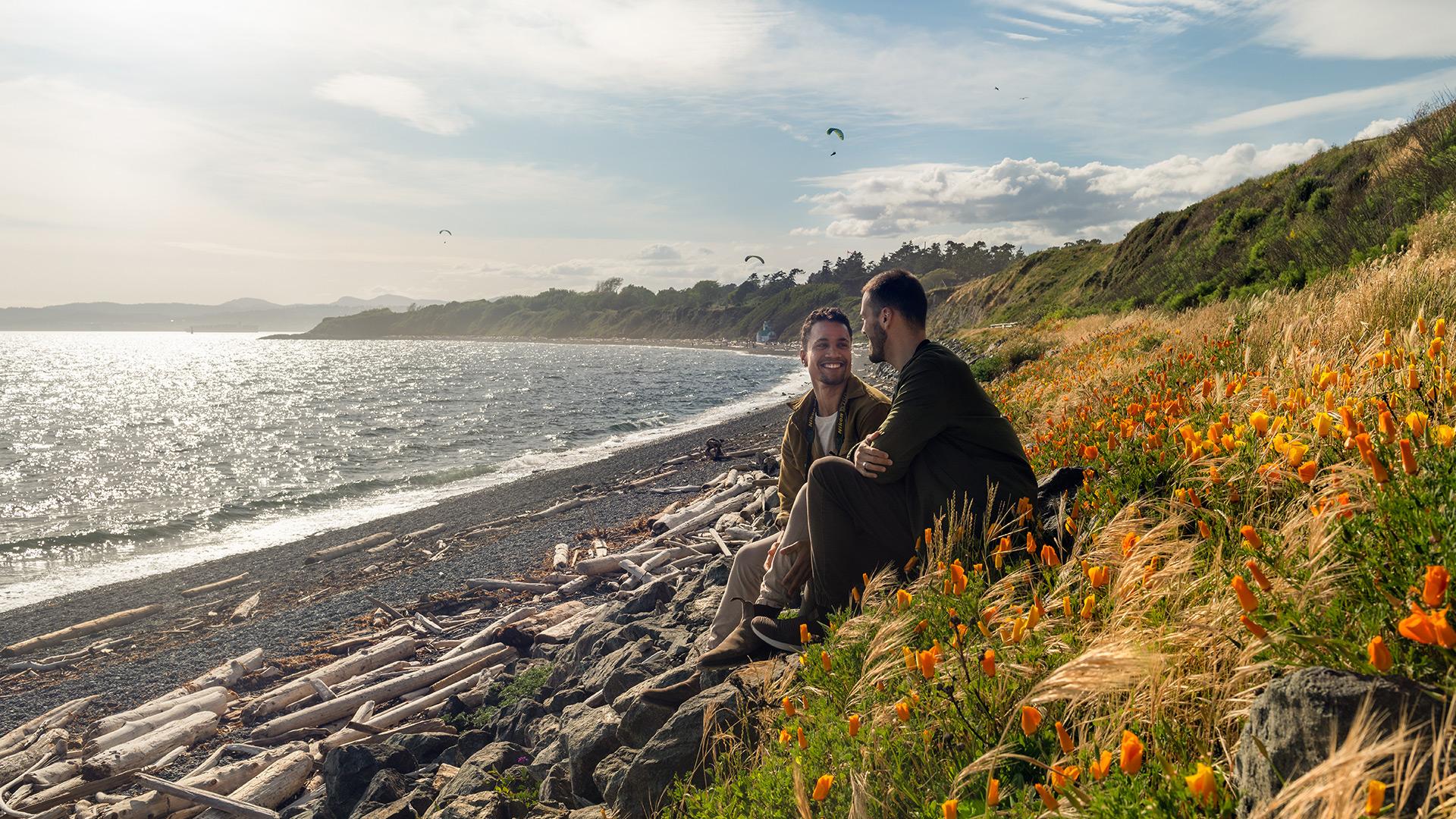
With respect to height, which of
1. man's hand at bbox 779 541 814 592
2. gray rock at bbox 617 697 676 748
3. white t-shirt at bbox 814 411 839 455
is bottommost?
gray rock at bbox 617 697 676 748

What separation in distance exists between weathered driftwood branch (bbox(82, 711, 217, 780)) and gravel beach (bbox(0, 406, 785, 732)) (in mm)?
1957

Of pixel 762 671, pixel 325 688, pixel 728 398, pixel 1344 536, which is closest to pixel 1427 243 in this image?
pixel 1344 536

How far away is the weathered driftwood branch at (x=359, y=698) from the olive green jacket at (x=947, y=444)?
19.0 feet

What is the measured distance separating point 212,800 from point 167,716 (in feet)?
7.18

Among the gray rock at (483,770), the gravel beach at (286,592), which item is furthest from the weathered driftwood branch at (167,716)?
the gray rock at (483,770)

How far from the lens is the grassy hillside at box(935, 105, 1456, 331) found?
12.4 m

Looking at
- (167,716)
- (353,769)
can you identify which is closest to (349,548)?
(167,716)

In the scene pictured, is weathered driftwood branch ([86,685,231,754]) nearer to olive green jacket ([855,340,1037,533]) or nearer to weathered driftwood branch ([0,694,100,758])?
weathered driftwood branch ([0,694,100,758])

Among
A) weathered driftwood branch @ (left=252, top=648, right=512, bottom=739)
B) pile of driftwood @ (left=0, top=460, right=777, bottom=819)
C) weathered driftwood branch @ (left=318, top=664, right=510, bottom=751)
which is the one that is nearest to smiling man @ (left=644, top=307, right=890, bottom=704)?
pile of driftwood @ (left=0, top=460, right=777, bottom=819)

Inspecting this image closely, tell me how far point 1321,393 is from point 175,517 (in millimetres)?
23313

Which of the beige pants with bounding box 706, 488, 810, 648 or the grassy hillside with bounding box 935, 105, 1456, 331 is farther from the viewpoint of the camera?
the grassy hillside with bounding box 935, 105, 1456, 331

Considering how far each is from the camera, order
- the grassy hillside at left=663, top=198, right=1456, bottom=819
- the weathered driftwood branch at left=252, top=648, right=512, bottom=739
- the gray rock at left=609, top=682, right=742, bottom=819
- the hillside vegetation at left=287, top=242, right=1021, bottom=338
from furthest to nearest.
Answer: the hillside vegetation at left=287, top=242, right=1021, bottom=338 → the weathered driftwood branch at left=252, top=648, right=512, bottom=739 → the gray rock at left=609, top=682, right=742, bottom=819 → the grassy hillside at left=663, top=198, right=1456, bottom=819

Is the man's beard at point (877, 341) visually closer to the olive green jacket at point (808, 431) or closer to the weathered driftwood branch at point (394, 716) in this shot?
the olive green jacket at point (808, 431)

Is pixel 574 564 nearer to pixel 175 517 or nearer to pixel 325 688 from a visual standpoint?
pixel 325 688
